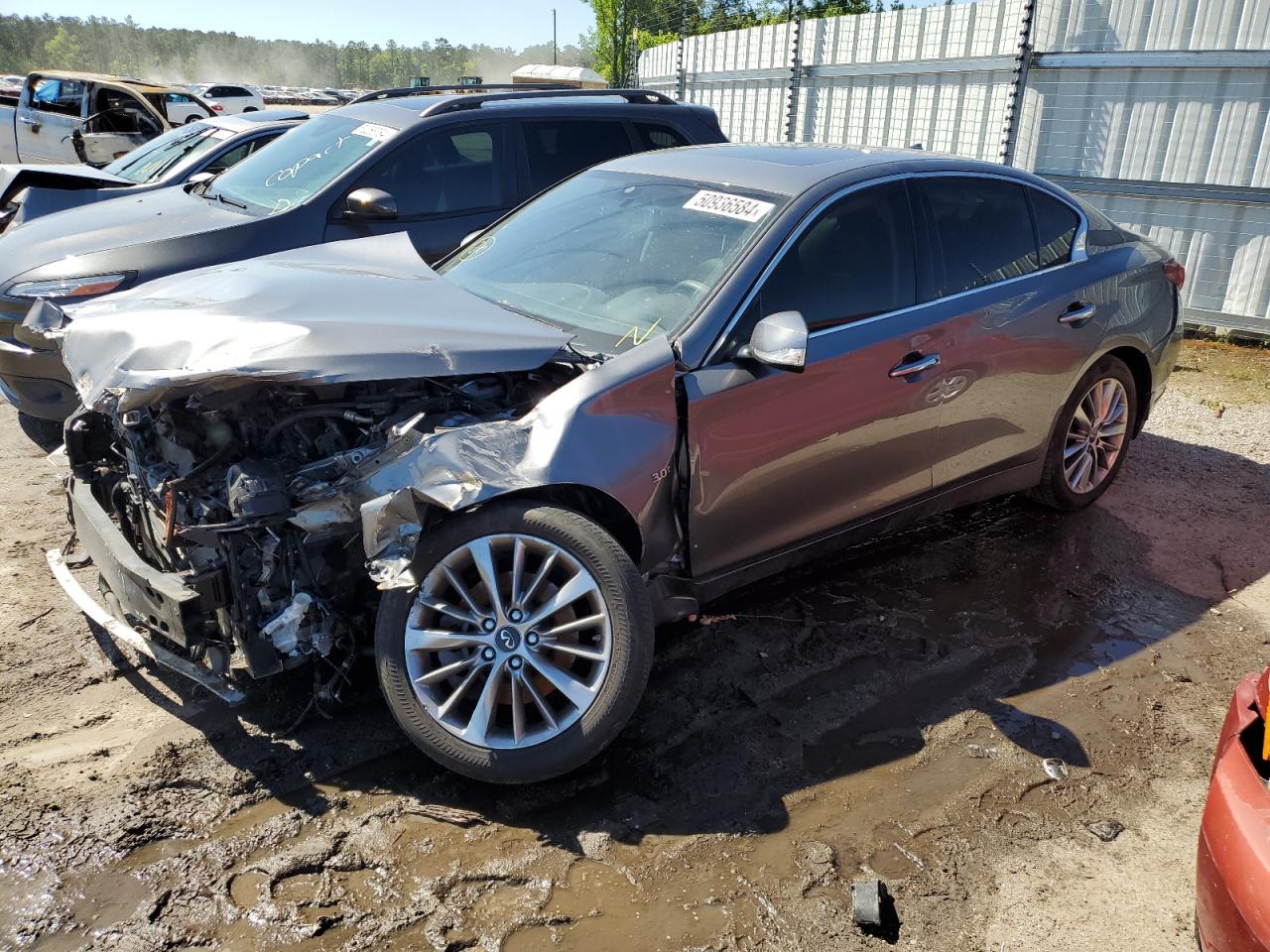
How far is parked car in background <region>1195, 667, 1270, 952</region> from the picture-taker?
2000mm

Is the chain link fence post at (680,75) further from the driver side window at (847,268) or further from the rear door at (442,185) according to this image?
the driver side window at (847,268)

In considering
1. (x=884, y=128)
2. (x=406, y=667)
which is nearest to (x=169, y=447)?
(x=406, y=667)

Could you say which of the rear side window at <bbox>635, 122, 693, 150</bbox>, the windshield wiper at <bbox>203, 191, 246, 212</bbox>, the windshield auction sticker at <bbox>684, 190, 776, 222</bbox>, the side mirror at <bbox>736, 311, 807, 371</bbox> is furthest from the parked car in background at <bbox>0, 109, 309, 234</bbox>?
the side mirror at <bbox>736, 311, 807, 371</bbox>

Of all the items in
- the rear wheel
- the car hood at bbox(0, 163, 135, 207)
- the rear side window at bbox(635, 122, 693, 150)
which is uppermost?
the rear side window at bbox(635, 122, 693, 150)

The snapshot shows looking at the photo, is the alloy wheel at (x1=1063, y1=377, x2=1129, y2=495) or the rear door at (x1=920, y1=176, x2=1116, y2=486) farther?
the alloy wheel at (x1=1063, y1=377, x2=1129, y2=495)

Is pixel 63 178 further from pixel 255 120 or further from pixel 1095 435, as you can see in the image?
pixel 1095 435

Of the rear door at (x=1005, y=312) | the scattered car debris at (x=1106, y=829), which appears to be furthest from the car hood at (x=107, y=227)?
the scattered car debris at (x=1106, y=829)

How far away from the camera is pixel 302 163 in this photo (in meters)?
6.29

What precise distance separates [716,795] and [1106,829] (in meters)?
1.19

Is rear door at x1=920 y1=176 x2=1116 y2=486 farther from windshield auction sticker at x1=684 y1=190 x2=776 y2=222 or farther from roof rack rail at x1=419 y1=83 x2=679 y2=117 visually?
roof rack rail at x1=419 y1=83 x2=679 y2=117

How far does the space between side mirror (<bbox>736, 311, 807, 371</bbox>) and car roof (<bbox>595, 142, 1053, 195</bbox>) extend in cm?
72

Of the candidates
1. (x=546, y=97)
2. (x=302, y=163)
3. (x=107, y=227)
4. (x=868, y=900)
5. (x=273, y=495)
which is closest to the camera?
(x=868, y=900)

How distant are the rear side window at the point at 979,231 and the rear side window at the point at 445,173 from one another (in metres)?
3.14

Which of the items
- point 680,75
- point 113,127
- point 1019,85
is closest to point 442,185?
point 1019,85
